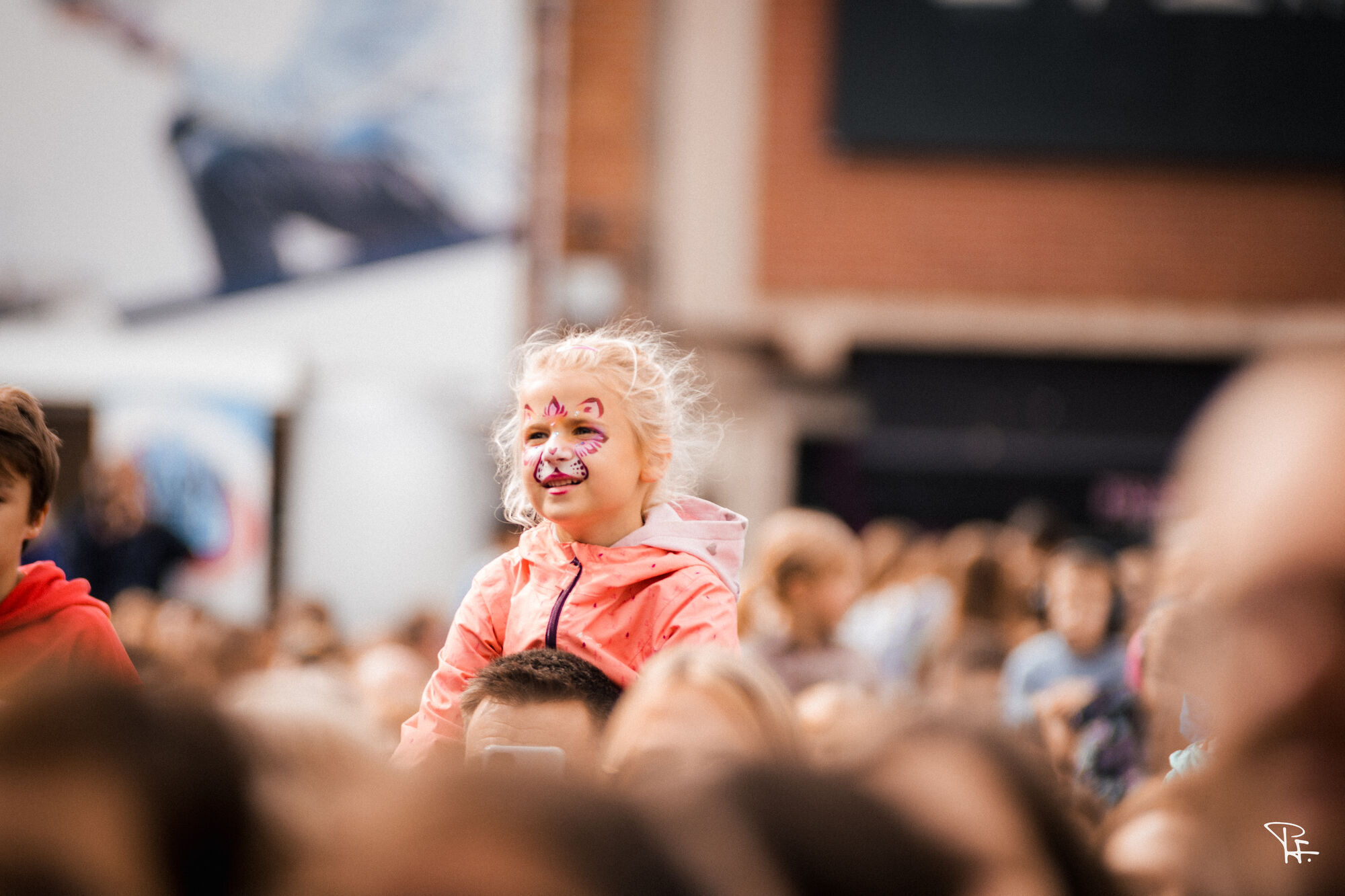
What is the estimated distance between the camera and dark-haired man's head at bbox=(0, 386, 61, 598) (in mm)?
1854

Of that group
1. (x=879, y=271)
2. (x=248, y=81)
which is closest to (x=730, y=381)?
(x=879, y=271)

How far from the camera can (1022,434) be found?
33.4 ft

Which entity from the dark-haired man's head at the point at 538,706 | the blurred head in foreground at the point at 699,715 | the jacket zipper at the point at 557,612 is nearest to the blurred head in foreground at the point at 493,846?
the blurred head in foreground at the point at 699,715

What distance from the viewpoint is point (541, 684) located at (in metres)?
1.74

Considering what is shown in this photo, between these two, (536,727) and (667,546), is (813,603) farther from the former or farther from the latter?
(536,727)

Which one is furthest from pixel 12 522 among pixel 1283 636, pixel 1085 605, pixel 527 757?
pixel 1085 605

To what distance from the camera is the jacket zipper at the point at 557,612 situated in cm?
203

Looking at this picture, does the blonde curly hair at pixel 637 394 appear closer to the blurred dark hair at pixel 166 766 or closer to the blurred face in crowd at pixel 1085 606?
the blurred dark hair at pixel 166 766

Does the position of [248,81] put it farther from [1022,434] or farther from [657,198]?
[1022,434]

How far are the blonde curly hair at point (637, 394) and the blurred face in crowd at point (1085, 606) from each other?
2085 millimetres

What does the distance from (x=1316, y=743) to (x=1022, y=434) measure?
375 inches

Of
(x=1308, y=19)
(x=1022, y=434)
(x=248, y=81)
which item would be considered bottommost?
(x=1022, y=434)

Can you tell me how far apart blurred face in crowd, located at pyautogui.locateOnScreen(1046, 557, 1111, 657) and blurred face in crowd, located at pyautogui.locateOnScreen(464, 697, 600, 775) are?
289 centimetres

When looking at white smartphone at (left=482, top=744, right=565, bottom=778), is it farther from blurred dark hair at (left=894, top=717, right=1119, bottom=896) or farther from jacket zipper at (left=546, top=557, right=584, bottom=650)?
jacket zipper at (left=546, top=557, right=584, bottom=650)
